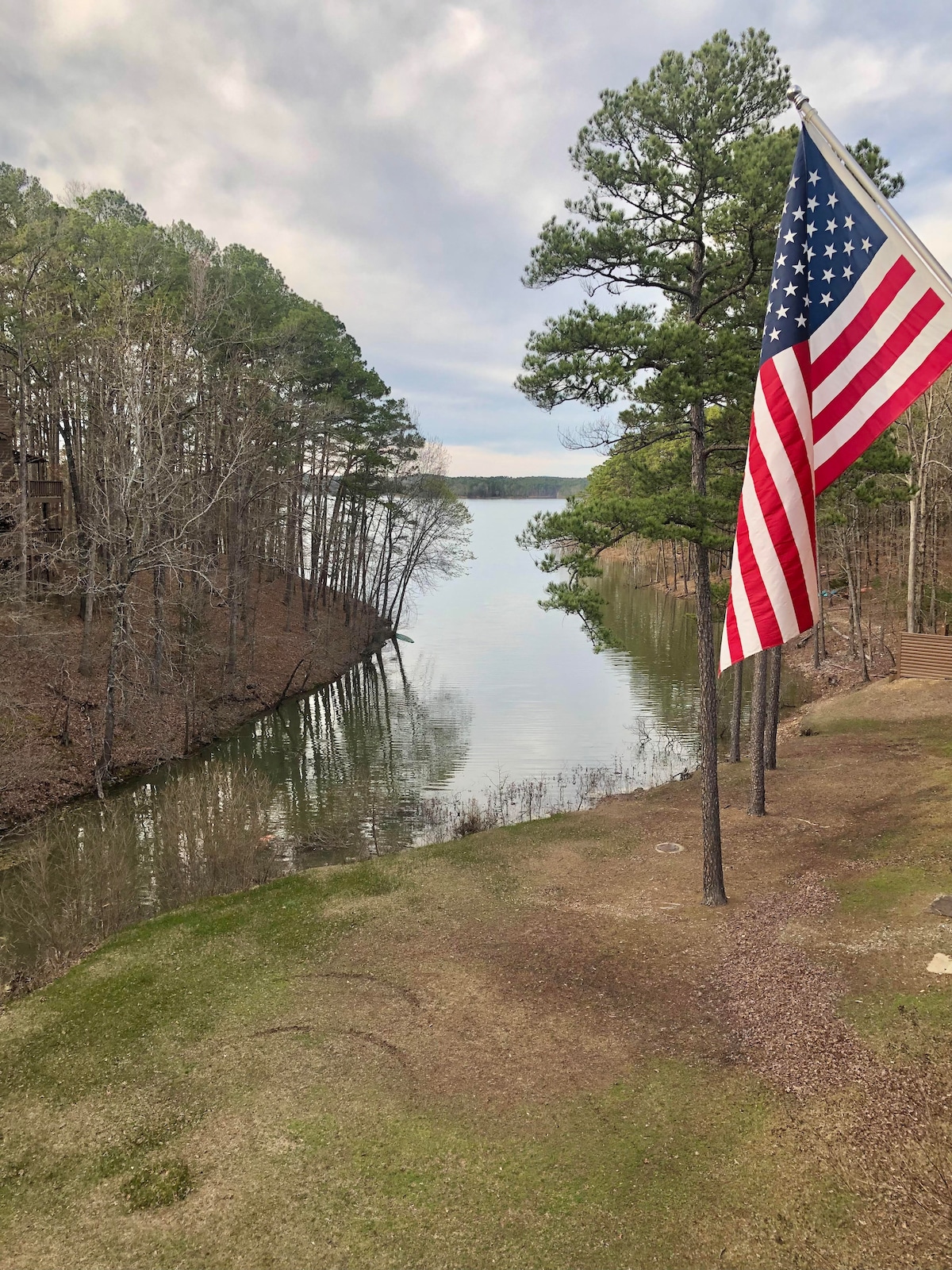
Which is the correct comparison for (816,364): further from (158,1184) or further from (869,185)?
(158,1184)

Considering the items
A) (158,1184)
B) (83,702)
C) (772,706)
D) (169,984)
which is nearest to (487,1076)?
(158,1184)

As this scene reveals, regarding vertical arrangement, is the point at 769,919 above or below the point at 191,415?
below

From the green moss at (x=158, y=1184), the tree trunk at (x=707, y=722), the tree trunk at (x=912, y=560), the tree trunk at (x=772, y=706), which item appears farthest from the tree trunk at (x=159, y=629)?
the tree trunk at (x=912, y=560)

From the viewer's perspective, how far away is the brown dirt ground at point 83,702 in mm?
17844

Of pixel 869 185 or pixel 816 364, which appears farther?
pixel 816 364

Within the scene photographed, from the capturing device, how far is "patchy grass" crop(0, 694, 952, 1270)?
543 centimetres

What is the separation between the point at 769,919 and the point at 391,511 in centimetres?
3220

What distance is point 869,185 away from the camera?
5.43 m

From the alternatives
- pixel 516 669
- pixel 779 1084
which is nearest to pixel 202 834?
pixel 779 1084

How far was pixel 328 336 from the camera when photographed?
110ft

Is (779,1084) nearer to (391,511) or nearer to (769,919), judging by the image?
(769,919)

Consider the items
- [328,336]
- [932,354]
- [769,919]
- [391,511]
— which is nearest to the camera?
[932,354]

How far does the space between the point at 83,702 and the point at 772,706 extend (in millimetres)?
17555

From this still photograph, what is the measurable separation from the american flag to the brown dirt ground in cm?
1454
